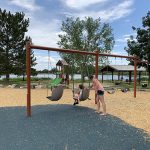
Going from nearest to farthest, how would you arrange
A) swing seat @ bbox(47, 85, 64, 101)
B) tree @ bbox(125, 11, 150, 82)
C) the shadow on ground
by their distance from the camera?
the shadow on ground → swing seat @ bbox(47, 85, 64, 101) → tree @ bbox(125, 11, 150, 82)

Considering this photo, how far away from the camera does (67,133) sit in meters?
9.07

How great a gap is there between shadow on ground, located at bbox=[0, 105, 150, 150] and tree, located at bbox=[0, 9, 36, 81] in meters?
30.4

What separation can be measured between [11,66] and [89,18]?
11.5 metres

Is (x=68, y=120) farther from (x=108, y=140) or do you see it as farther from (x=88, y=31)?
(x=88, y=31)

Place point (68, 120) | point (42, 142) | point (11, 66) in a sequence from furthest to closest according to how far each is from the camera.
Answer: point (11, 66) < point (68, 120) < point (42, 142)

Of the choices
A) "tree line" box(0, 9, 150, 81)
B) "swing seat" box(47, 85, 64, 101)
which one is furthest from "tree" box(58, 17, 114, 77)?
"swing seat" box(47, 85, 64, 101)

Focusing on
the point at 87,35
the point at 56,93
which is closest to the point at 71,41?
the point at 87,35

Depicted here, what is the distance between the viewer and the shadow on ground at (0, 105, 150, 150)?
312 inches

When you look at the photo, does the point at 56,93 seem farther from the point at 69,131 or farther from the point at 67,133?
the point at 67,133

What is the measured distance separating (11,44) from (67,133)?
3498 cm

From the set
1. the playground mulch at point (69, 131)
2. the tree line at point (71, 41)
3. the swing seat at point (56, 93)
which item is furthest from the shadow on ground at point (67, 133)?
the tree line at point (71, 41)

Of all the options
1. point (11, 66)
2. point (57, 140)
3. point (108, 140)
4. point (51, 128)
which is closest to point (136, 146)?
point (108, 140)

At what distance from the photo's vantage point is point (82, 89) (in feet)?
45.1

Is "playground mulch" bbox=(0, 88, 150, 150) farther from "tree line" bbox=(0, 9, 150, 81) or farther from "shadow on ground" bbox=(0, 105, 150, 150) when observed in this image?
"tree line" bbox=(0, 9, 150, 81)
